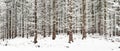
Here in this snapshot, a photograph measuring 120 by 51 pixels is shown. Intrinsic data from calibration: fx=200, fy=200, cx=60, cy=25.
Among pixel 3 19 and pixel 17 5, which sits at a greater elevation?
pixel 17 5

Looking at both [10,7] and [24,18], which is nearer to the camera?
[10,7]

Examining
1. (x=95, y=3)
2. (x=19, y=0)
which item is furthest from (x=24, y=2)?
(x=95, y=3)

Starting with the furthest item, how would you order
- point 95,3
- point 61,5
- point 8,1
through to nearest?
point 61,5, point 8,1, point 95,3

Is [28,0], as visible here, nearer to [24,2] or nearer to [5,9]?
[24,2]

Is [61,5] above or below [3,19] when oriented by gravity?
above

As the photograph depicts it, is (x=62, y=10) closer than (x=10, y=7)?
No

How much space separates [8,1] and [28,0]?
490 centimetres

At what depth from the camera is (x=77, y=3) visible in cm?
4756

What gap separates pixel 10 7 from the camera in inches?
1914

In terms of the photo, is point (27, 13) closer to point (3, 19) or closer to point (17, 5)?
point (17, 5)

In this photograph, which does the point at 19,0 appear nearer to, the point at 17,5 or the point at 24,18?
the point at 17,5

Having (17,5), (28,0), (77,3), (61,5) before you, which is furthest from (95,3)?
(17,5)

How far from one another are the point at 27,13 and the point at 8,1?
5456 millimetres

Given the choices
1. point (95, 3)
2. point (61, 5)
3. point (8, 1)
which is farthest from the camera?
point (61, 5)
